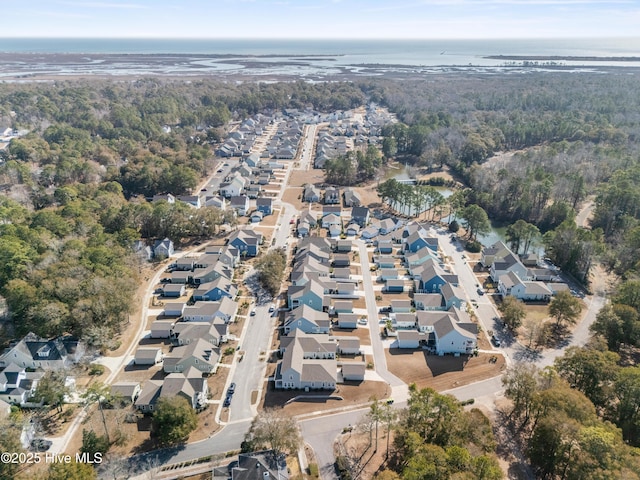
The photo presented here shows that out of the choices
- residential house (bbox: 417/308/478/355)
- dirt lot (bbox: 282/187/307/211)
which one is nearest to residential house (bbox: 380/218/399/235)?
dirt lot (bbox: 282/187/307/211)

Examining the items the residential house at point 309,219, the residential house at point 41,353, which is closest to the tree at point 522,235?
the residential house at point 309,219

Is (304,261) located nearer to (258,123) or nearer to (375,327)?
(375,327)

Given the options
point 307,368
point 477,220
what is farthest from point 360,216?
point 307,368

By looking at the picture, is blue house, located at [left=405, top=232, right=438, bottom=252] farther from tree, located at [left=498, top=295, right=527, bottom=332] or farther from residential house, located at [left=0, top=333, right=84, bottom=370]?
residential house, located at [left=0, top=333, right=84, bottom=370]

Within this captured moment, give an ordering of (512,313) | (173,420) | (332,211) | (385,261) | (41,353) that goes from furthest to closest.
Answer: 1. (332,211)
2. (385,261)
3. (512,313)
4. (41,353)
5. (173,420)

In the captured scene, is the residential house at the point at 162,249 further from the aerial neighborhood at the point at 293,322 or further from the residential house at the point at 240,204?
the residential house at the point at 240,204

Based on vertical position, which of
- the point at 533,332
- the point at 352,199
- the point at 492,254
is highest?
the point at 352,199

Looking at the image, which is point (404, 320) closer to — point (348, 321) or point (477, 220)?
point (348, 321)
